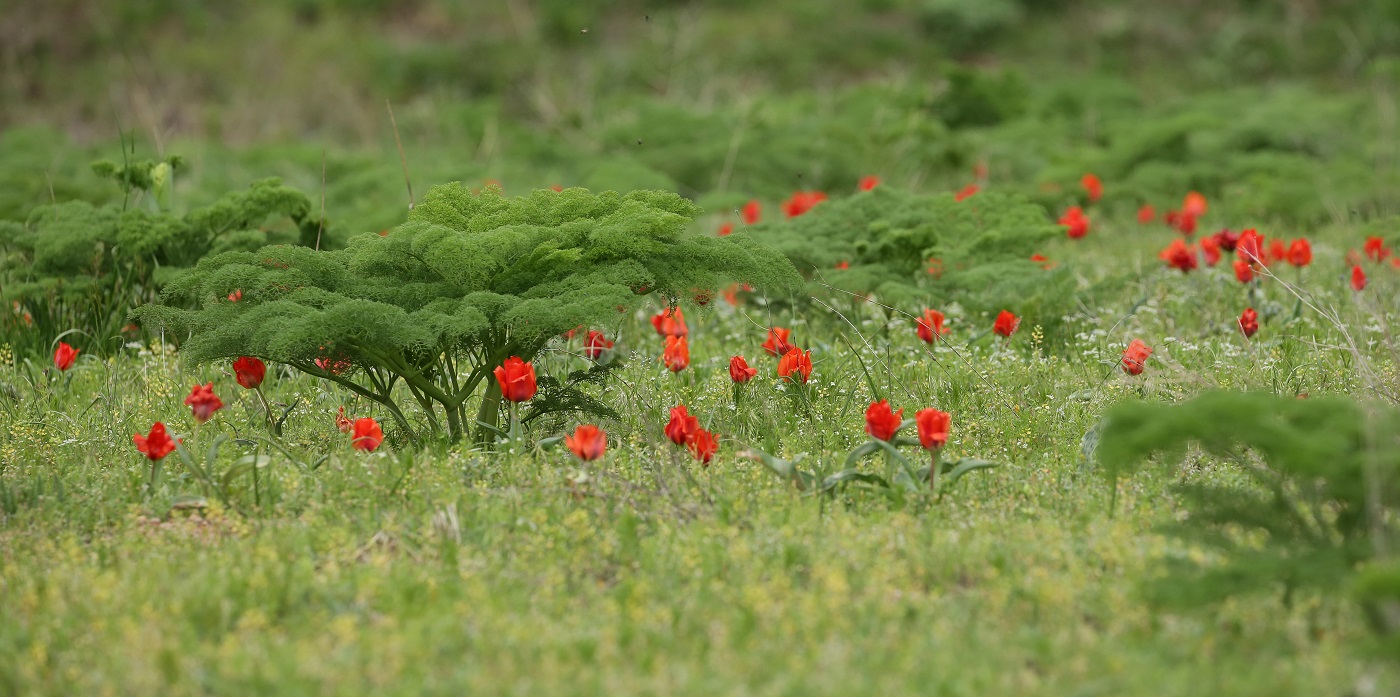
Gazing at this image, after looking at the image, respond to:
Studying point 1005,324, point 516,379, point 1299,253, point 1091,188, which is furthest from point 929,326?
point 1091,188

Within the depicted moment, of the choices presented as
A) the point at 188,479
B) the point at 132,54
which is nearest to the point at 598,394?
the point at 188,479

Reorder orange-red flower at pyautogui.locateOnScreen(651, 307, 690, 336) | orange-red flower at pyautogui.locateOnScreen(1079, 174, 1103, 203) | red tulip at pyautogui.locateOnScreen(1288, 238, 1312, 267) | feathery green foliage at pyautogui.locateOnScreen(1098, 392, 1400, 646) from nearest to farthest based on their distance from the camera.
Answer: feathery green foliage at pyautogui.locateOnScreen(1098, 392, 1400, 646), orange-red flower at pyautogui.locateOnScreen(651, 307, 690, 336), red tulip at pyautogui.locateOnScreen(1288, 238, 1312, 267), orange-red flower at pyautogui.locateOnScreen(1079, 174, 1103, 203)

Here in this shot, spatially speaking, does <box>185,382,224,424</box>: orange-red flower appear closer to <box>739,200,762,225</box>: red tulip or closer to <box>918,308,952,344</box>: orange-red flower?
<box>918,308,952,344</box>: orange-red flower

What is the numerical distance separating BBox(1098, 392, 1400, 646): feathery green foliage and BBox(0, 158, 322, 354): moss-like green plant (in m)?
3.33

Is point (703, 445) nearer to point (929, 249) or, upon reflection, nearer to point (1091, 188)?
point (929, 249)

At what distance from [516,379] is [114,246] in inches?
97.6

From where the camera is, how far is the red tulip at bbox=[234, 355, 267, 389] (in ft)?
11.6

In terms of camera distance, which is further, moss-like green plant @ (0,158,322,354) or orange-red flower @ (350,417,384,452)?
moss-like green plant @ (0,158,322,354)

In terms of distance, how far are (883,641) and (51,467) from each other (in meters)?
2.51

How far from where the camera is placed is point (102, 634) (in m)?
2.57

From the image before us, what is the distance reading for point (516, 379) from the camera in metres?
3.30

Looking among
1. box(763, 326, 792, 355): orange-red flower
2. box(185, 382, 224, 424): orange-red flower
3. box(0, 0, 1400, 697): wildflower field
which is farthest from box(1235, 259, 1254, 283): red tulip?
box(185, 382, 224, 424): orange-red flower

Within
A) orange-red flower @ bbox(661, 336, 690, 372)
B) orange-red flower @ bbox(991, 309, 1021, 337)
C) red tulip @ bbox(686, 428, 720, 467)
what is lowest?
red tulip @ bbox(686, 428, 720, 467)

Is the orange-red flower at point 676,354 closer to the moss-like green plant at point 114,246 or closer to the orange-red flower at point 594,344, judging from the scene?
the orange-red flower at point 594,344
